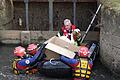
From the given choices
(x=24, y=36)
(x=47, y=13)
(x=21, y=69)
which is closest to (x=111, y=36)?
(x=21, y=69)

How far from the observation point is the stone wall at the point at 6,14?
10273 mm

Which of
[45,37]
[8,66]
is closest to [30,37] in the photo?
[45,37]

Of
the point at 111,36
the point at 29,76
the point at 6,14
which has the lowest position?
the point at 29,76

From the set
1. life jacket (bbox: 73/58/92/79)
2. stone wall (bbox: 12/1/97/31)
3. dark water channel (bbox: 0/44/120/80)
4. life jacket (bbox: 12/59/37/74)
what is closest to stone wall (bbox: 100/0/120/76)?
dark water channel (bbox: 0/44/120/80)

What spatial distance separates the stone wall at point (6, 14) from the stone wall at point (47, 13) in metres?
0.41

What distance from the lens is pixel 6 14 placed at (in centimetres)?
1058

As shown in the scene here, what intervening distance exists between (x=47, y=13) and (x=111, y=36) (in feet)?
15.2

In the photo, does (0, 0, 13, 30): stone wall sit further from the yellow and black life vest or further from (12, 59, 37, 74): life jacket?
the yellow and black life vest

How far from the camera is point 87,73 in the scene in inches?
269

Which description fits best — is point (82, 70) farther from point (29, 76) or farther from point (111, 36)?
point (29, 76)

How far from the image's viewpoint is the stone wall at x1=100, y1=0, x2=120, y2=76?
7121 millimetres

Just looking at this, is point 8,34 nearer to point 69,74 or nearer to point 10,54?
point 10,54

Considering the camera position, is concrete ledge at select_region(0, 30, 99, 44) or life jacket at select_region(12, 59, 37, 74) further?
concrete ledge at select_region(0, 30, 99, 44)

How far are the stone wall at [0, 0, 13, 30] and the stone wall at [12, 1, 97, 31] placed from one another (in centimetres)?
41
